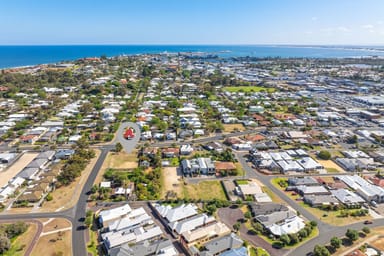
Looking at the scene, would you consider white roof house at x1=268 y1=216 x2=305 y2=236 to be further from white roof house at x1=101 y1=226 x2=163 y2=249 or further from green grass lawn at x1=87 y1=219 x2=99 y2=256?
green grass lawn at x1=87 y1=219 x2=99 y2=256

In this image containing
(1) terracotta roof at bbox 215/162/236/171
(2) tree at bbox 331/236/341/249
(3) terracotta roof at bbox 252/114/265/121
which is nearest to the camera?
(2) tree at bbox 331/236/341/249

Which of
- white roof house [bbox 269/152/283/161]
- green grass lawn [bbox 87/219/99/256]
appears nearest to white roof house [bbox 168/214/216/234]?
green grass lawn [bbox 87/219/99/256]

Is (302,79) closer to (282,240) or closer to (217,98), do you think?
(217,98)

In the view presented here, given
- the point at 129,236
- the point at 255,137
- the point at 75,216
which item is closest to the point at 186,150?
the point at 255,137

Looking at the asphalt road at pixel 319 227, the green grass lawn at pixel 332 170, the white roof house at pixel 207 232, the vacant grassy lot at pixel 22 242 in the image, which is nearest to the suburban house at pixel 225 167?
the asphalt road at pixel 319 227

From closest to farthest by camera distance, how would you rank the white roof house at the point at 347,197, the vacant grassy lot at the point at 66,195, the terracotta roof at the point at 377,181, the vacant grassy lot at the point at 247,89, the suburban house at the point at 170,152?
the vacant grassy lot at the point at 66,195
the white roof house at the point at 347,197
the terracotta roof at the point at 377,181
the suburban house at the point at 170,152
the vacant grassy lot at the point at 247,89

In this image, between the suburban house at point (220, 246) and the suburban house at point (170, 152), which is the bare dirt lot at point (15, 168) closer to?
the suburban house at point (170, 152)

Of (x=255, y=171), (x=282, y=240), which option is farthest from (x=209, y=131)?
(x=282, y=240)
